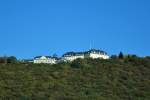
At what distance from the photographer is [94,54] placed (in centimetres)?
12000

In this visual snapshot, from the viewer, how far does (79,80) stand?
4938 centimetres

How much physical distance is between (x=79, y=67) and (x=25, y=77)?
8.33 m

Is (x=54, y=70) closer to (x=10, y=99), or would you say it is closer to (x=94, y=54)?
(x=10, y=99)

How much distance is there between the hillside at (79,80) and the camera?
4297 centimetres

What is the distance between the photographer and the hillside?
141 feet

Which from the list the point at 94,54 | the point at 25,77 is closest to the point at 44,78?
the point at 25,77

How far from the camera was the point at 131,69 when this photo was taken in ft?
184

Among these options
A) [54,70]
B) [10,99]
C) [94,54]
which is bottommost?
[10,99]

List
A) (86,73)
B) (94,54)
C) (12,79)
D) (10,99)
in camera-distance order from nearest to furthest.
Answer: (10,99) → (12,79) → (86,73) → (94,54)

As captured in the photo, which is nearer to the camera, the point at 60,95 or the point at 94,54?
the point at 60,95

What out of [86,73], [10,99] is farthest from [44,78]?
[10,99]

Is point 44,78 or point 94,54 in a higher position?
point 94,54

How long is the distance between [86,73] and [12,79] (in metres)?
7.67

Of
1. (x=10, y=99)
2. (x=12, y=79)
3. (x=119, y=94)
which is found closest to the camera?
(x=10, y=99)
